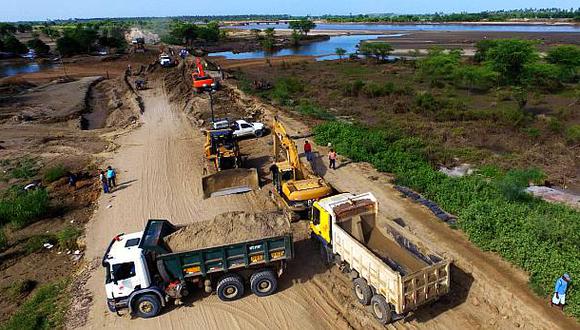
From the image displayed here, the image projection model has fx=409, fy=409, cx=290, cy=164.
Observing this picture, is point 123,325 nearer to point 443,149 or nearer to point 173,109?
point 443,149

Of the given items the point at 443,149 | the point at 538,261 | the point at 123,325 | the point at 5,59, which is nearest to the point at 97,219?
the point at 123,325

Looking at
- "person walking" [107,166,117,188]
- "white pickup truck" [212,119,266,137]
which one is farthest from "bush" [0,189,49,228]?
"white pickup truck" [212,119,266,137]

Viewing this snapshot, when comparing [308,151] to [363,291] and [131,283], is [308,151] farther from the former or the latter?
[131,283]

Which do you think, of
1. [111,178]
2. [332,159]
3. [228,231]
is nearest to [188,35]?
[111,178]

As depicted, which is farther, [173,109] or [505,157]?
[173,109]

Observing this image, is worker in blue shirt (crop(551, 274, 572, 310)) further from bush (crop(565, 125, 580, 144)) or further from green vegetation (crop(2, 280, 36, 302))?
bush (crop(565, 125, 580, 144))

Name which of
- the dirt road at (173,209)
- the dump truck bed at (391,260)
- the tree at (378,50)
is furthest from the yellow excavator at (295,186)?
the tree at (378,50)

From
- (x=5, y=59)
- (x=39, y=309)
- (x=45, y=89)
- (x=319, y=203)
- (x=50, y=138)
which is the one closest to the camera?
(x=39, y=309)
